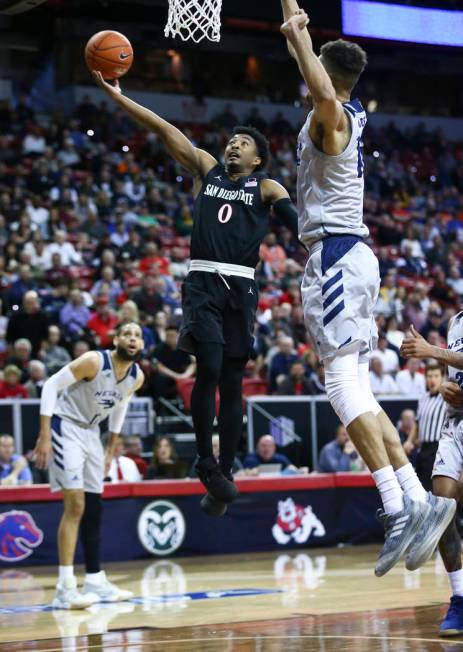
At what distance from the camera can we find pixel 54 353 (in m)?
13.6

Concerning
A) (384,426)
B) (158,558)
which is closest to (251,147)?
(384,426)

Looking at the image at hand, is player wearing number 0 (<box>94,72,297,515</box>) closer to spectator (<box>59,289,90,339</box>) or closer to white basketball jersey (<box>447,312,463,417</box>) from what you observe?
white basketball jersey (<box>447,312,463,417</box>)

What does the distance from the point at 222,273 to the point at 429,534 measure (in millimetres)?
2013

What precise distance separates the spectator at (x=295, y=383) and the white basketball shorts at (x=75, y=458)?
196 inches

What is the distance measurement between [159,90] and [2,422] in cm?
1468

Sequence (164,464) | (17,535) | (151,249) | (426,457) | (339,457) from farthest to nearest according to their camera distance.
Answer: (151,249) < (339,457) < (164,464) < (426,457) < (17,535)

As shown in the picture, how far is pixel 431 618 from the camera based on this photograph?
747cm

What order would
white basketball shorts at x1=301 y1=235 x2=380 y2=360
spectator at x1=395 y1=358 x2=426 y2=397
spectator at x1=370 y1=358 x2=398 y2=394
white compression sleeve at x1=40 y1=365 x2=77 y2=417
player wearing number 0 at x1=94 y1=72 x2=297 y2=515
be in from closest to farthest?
white basketball shorts at x1=301 y1=235 x2=380 y2=360, player wearing number 0 at x1=94 y1=72 x2=297 y2=515, white compression sleeve at x1=40 y1=365 x2=77 y2=417, spectator at x1=370 y1=358 x2=398 y2=394, spectator at x1=395 y1=358 x2=426 y2=397

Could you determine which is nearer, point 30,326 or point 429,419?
point 429,419

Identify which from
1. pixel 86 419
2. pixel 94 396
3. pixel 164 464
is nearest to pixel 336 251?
pixel 94 396

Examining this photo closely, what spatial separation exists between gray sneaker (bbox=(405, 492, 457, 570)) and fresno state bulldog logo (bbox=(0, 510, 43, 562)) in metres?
6.66

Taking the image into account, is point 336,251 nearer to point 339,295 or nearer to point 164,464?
point 339,295

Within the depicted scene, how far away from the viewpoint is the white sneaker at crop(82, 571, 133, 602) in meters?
9.24

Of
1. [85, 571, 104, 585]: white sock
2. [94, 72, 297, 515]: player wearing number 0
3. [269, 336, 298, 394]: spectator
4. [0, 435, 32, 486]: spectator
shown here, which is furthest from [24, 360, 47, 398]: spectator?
[94, 72, 297, 515]: player wearing number 0
